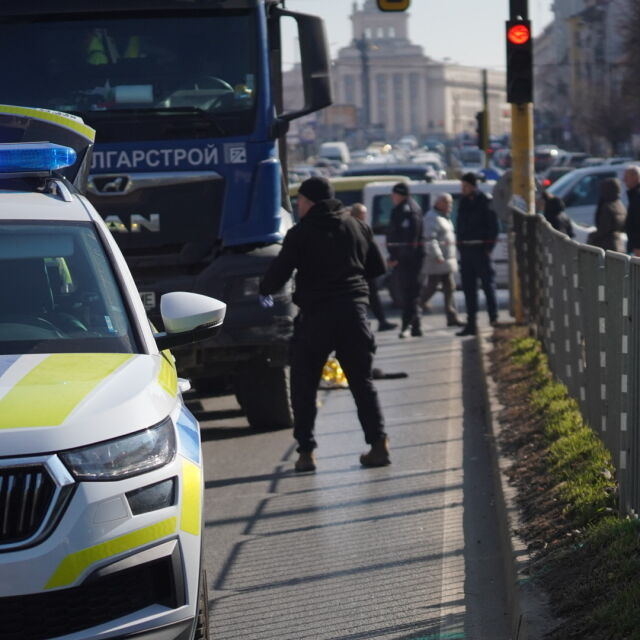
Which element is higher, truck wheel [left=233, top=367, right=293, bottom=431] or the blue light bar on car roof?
the blue light bar on car roof

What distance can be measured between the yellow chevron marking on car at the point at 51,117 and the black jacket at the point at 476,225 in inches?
433

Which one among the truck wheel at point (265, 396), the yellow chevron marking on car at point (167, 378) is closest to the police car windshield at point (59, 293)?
the yellow chevron marking on car at point (167, 378)

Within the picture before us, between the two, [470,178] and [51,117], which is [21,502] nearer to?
[51,117]

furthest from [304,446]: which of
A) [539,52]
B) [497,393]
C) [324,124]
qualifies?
[539,52]

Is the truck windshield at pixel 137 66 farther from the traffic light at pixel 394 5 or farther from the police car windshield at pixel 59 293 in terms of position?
the traffic light at pixel 394 5

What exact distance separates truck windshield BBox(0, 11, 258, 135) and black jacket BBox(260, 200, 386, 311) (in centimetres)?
174

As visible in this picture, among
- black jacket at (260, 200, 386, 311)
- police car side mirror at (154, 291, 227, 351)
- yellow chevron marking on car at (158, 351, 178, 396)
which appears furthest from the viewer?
black jacket at (260, 200, 386, 311)

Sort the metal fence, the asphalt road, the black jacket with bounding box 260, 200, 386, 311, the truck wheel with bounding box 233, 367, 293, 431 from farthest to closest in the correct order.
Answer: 1. the truck wheel with bounding box 233, 367, 293, 431
2. the black jacket with bounding box 260, 200, 386, 311
3. the metal fence
4. the asphalt road

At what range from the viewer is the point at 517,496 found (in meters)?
7.57

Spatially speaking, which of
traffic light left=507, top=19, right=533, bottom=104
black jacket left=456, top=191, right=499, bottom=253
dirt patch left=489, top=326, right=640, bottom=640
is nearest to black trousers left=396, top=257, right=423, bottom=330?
black jacket left=456, top=191, right=499, bottom=253

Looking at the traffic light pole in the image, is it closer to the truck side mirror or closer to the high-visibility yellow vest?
the truck side mirror

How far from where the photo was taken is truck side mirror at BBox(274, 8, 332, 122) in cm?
1045

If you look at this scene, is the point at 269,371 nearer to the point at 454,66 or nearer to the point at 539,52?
the point at 539,52

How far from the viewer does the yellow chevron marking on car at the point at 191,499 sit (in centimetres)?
437
